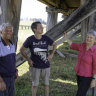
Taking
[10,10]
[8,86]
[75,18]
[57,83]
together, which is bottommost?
[57,83]

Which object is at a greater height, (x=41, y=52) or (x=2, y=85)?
(x=41, y=52)

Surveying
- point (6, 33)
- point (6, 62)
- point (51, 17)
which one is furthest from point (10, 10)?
point (51, 17)

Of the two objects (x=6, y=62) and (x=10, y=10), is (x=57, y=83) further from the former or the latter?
(x=6, y=62)

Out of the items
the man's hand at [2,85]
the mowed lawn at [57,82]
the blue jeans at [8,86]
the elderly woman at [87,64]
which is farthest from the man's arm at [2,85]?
the mowed lawn at [57,82]

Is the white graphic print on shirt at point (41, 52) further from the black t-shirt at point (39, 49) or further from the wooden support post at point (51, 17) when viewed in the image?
the wooden support post at point (51, 17)

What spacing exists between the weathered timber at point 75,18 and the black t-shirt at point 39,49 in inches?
7.2

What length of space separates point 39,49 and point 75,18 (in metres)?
0.75

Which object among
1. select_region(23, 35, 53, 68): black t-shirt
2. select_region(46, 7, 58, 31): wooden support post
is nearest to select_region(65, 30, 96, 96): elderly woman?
select_region(23, 35, 53, 68): black t-shirt

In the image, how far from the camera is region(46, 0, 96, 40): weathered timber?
11.5 feet

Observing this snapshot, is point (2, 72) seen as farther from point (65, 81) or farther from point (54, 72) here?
point (54, 72)

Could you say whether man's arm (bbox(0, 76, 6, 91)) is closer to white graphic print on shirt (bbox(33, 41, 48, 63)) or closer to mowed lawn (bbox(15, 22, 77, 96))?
white graphic print on shirt (bbox(33, 41, 48, 63))

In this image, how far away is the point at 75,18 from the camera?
360cm

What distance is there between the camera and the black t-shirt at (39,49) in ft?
11.7

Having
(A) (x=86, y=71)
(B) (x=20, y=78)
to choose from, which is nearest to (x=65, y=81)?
(B) (x=20, y=78)
